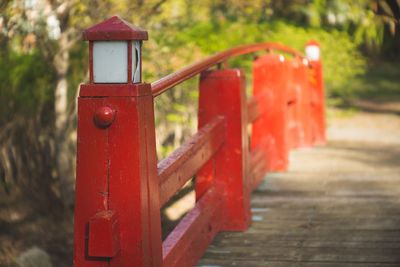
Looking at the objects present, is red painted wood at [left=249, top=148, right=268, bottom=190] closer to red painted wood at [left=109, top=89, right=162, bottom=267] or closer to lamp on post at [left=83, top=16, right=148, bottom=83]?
red painted wood at [left=109, top=89, right=162, bottom=267]

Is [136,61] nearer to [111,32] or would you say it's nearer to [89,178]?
[111,32]

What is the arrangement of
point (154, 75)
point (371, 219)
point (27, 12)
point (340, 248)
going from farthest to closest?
point (154, 75) < point (27, 12) < point (371, 219) < point (340, 248)

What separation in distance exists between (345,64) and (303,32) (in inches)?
41.7

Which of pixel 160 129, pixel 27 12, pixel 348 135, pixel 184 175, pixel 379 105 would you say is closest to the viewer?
pixel 184 175

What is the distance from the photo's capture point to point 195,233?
15.2 ft

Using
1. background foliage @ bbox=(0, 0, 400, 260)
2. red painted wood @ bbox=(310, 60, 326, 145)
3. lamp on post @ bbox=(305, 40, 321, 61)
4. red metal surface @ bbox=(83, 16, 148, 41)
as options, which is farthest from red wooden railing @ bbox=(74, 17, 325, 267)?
lamp on post @ bbox=(305, 40, 321, 61)

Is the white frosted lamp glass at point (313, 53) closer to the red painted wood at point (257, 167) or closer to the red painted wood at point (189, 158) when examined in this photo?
the red painted wood at point (257, 167)

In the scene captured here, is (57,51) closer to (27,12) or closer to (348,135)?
(27,12)

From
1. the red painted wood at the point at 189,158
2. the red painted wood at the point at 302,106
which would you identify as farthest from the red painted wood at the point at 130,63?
the red painted wood at the point at 302,106

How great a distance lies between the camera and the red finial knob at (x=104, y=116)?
3354 mm

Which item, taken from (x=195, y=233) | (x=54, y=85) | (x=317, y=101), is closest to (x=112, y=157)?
(x=195, y=233)

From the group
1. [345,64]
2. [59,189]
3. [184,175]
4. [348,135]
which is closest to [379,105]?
[345,64]

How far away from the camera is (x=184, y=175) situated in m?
4.38

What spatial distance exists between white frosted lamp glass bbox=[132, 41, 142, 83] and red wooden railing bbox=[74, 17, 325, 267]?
0.02m
